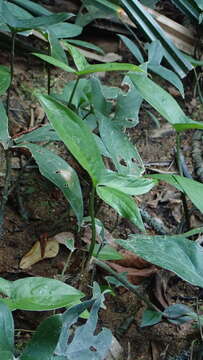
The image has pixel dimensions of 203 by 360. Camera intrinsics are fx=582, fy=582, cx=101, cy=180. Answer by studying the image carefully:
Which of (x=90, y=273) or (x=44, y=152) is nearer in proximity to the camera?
(x=44, y=152)

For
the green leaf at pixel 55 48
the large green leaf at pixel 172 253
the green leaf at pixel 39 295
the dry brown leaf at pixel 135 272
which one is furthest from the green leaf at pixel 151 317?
the green leaf at pixel 55 48

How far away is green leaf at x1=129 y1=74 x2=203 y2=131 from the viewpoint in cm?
122

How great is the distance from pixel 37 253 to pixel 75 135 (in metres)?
0.54

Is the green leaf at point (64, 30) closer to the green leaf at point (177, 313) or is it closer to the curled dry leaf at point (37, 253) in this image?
the curled dry leaf at point (37, 253)

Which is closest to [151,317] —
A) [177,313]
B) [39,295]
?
[177,313]

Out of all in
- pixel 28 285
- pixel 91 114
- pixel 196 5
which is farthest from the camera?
pixel 196 5

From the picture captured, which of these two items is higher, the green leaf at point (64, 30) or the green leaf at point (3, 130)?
the green leaf at point (64, 30)

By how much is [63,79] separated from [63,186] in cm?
96

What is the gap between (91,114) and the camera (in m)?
1.51

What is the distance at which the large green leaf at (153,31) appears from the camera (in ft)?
5.64

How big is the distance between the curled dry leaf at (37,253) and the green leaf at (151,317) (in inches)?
11.5

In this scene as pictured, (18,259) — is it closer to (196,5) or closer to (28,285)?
(28,285)

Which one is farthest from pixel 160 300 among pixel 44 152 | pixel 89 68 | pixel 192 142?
pixel 192 142

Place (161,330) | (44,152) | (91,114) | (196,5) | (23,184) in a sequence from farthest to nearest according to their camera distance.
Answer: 1. (196,5)
2. (23,184)
3. (91,114)
4. (161,330)
5. (44,152)
